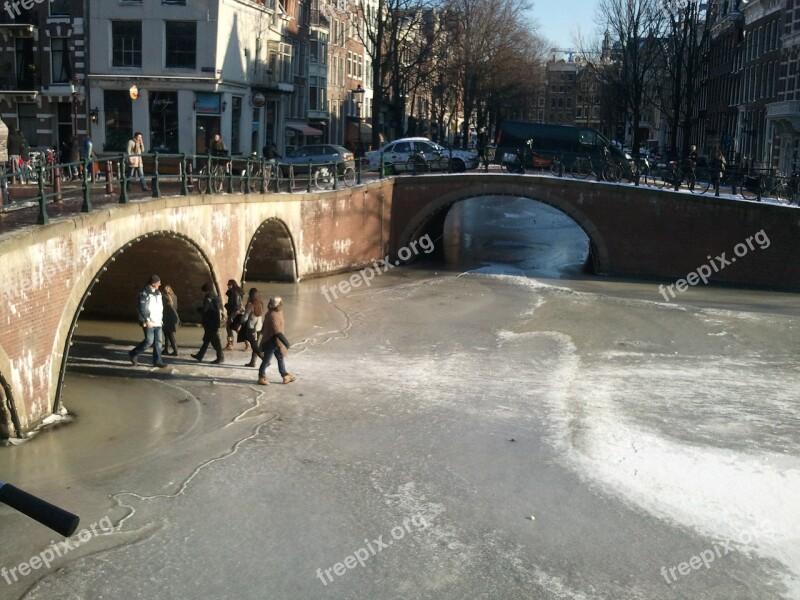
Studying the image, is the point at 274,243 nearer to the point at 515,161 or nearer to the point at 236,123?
the point at 515,161

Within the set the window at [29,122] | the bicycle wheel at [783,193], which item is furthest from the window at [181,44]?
the bicycle wheel at [783,193]

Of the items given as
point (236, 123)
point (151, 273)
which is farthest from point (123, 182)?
point (236, 123)

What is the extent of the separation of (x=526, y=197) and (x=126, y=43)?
56.3ft

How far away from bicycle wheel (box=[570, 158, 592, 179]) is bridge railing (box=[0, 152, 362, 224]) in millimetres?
8629

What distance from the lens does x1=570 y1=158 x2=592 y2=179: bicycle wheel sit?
3647cm

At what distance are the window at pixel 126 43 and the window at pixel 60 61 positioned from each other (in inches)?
71.4

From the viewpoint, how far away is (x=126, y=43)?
4084 centimetres

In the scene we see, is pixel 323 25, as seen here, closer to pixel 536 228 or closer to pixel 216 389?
pixel 536 228

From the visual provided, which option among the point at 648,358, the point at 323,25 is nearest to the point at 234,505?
the point at 648,358

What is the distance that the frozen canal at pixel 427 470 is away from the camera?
1137 cm

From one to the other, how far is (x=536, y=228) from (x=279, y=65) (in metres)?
14.7

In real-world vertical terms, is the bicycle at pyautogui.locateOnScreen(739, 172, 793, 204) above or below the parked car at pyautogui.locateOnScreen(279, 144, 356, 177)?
below

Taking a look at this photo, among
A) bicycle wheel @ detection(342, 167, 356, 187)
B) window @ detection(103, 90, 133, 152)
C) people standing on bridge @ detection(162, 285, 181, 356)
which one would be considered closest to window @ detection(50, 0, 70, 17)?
window @ detection(103, 90, 133, 152)

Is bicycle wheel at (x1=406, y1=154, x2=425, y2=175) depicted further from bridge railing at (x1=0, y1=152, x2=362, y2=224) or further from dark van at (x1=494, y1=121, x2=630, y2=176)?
bridge railing at (x1=0, y1=152, x2=362, y2=224)
